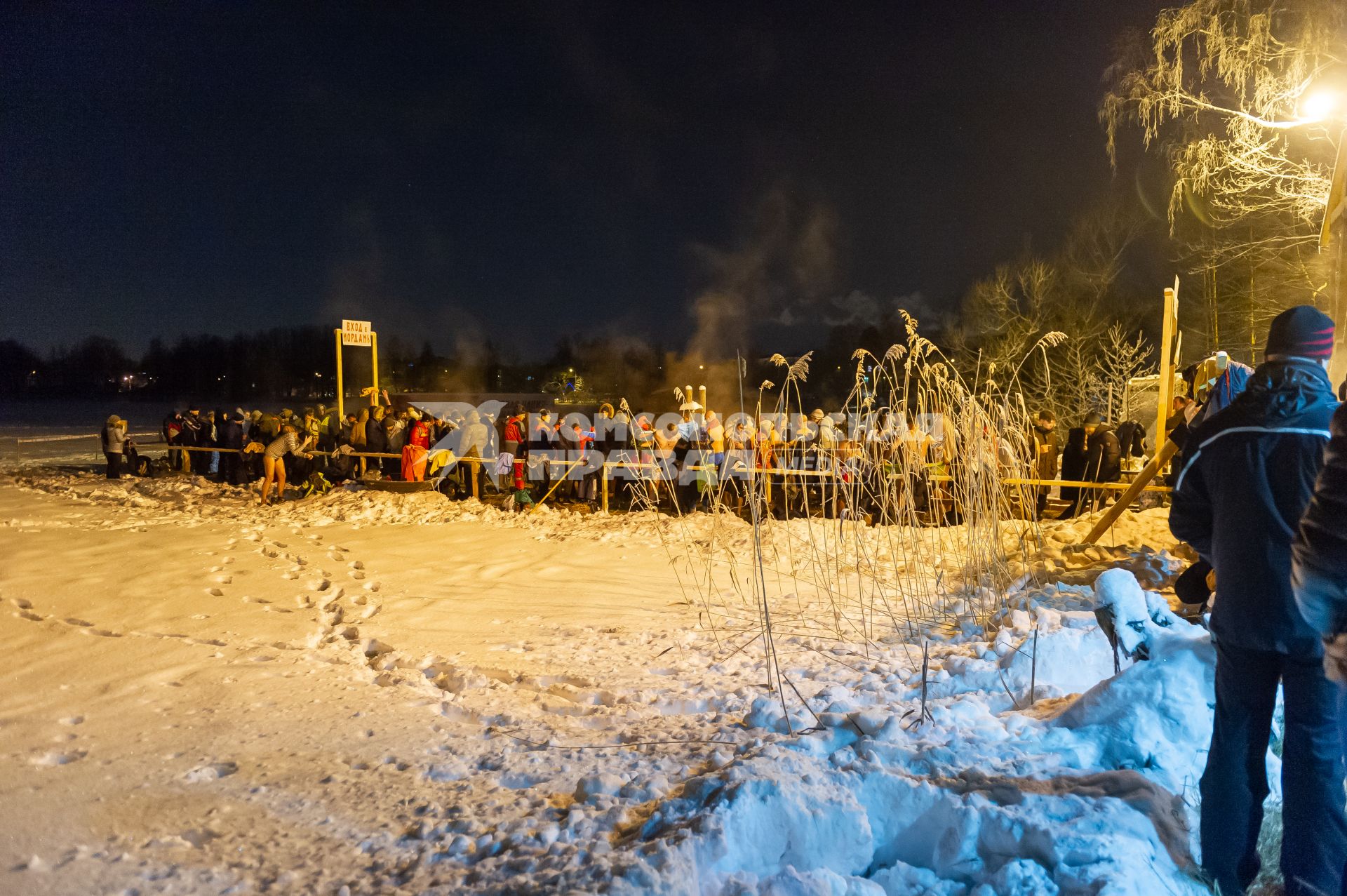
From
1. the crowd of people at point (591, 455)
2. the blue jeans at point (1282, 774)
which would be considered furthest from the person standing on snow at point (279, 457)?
the blue jeans at point (1282, 774)

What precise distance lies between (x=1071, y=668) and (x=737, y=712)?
67.9 inches

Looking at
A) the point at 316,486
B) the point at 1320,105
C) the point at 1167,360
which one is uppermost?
the point at 1320,105

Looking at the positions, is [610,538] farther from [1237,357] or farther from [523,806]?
[1237,357]

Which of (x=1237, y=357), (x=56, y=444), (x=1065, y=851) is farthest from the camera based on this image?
(x=56, y=444)

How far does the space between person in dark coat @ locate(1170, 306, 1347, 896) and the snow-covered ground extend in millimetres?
276

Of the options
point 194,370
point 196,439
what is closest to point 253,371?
point 194,370

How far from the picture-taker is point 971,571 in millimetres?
5707

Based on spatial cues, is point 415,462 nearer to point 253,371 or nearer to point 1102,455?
point 1102,455

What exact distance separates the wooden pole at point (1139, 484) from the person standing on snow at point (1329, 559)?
15.6 ft

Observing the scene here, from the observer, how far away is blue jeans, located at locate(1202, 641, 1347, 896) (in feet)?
7.36

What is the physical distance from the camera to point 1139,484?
6.61m

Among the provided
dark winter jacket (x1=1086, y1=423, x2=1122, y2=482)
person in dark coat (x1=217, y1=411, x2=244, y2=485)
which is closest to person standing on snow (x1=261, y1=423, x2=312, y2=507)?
person in dark coat (x1=217, y1=411, x2=244, y2=485)

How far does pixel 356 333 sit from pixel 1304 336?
52.9 feet

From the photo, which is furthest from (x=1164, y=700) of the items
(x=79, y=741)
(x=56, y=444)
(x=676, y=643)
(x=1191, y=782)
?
(x=56, y=444)
